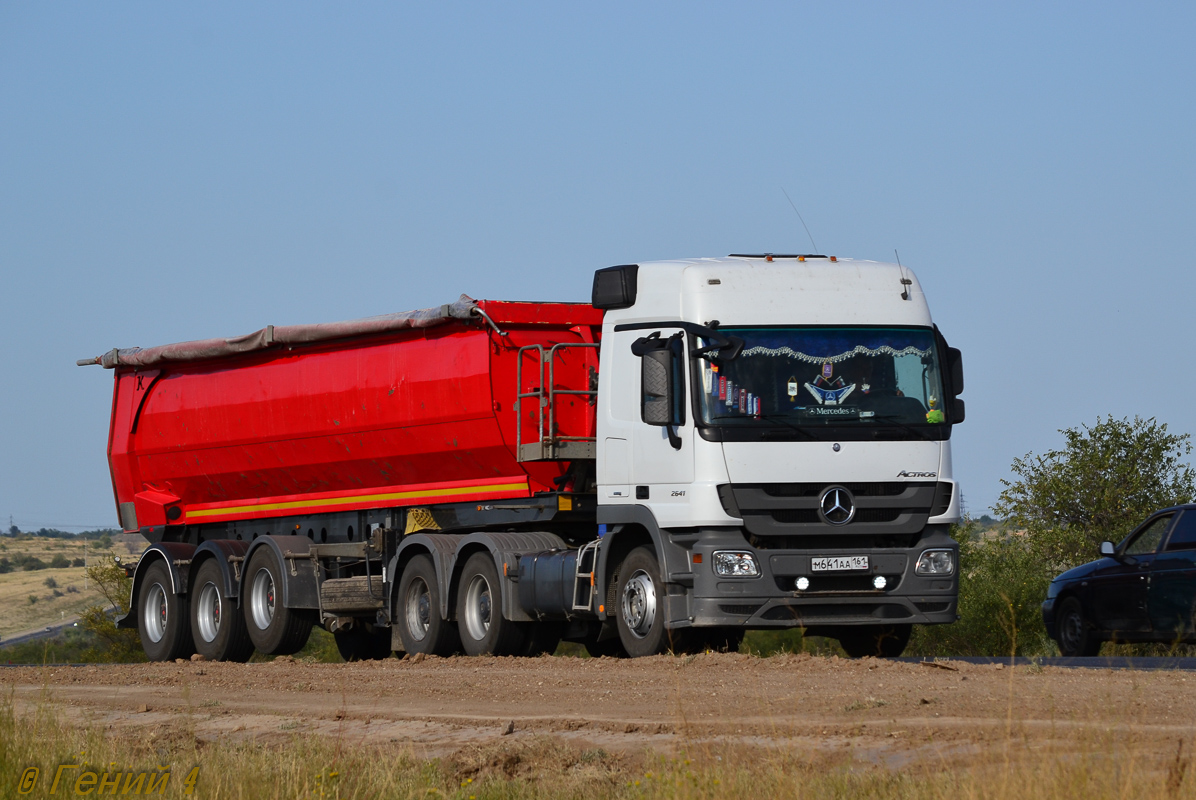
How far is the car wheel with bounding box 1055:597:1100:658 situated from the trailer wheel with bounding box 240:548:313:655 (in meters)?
8.71

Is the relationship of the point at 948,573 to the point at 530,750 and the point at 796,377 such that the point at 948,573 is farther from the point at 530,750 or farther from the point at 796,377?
the point at 530,750

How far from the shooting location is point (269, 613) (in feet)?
66.7

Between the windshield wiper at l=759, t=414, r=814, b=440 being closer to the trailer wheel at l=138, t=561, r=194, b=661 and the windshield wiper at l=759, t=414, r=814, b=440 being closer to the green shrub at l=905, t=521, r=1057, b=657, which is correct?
the green shrub at l=905, t=521, r=1057, b=657

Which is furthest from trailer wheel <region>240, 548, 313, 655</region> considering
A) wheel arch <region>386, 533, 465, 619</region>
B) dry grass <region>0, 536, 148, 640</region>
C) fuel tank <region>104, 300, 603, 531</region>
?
dry grass <region>0, 536, 148, 640</region>

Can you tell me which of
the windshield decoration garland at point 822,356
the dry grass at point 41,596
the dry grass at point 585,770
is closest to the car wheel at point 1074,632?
the windshield decoration garland at point 822,356

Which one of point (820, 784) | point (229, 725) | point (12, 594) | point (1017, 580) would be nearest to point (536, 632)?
point (229, 725)

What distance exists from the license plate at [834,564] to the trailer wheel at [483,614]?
11.7 ft

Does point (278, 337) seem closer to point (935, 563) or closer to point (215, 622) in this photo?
point (215, 622)

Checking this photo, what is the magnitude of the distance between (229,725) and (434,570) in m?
6.40

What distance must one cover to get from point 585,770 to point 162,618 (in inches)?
602

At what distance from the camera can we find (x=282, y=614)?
19.9m

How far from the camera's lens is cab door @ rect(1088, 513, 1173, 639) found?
16.3 meters

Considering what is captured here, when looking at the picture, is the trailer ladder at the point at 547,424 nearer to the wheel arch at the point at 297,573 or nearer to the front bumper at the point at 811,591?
the front bumper at the point at 811,591

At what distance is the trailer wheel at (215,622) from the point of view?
20812 millimetres
